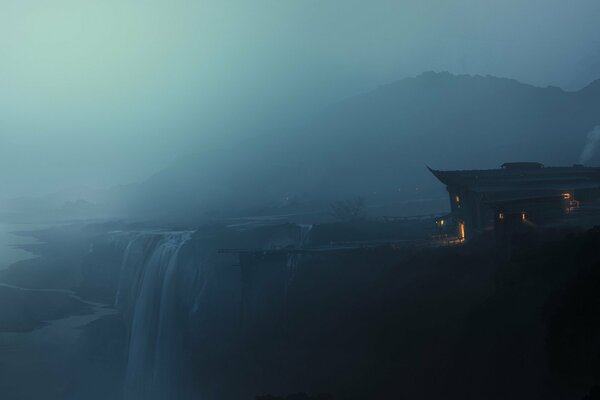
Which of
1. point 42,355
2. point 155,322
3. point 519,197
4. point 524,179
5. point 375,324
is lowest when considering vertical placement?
point 42,355

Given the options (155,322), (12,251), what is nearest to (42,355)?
(155,322)

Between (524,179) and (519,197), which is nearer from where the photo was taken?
(519,197)

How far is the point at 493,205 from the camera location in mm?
32562

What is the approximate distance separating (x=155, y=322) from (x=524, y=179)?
99.3ft

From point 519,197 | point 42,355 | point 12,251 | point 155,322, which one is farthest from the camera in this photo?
point 12,251

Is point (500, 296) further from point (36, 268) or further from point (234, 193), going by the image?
point (234, 193)

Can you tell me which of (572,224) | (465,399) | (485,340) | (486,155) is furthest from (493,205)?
(486,155)

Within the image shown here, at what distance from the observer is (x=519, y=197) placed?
125ft

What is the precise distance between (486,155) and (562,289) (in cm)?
12995

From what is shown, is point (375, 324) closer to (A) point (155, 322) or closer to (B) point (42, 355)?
(A) point (155, 322)

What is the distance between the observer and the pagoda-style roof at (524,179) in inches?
1591

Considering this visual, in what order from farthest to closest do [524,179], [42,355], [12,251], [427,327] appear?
1. [12,251]
2. [42,355]
3. [524,179]
4. [427,327]

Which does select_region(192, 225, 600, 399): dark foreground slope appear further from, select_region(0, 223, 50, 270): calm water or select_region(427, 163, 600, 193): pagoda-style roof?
select_region(0, 223, 50, 270): calm water

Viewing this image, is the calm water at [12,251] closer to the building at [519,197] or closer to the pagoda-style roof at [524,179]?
the building at [519,197]
